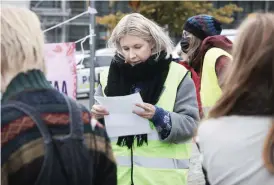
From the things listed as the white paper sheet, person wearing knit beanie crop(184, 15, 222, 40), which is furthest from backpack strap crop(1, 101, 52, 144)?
person wearing knit beanie crop(184, 15, 222, 40)

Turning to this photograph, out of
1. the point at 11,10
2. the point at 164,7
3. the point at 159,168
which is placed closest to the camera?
the point at 11,10

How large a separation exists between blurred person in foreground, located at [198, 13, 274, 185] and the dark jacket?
1.52ft

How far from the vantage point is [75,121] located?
1701 mm

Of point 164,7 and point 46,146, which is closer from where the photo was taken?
point 46,146

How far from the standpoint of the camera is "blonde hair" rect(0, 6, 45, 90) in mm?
1647

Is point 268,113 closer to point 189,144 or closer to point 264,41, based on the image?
point 264,41

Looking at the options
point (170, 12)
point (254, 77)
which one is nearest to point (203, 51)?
point (254, 77)

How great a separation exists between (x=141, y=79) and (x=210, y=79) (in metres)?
0.80

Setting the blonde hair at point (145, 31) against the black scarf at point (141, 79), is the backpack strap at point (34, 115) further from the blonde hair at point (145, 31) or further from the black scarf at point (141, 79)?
the blonde hair at point (145, 31)

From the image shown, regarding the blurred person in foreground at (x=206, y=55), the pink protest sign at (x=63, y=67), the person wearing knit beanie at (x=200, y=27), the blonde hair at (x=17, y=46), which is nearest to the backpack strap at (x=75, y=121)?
the blonde hair at (x=17, y=46)

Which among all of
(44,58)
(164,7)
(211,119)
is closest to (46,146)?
(44,58)

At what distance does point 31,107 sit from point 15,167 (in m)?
0.20

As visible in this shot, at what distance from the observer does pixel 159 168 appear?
2.72 m

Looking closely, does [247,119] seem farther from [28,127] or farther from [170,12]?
[170,12]
